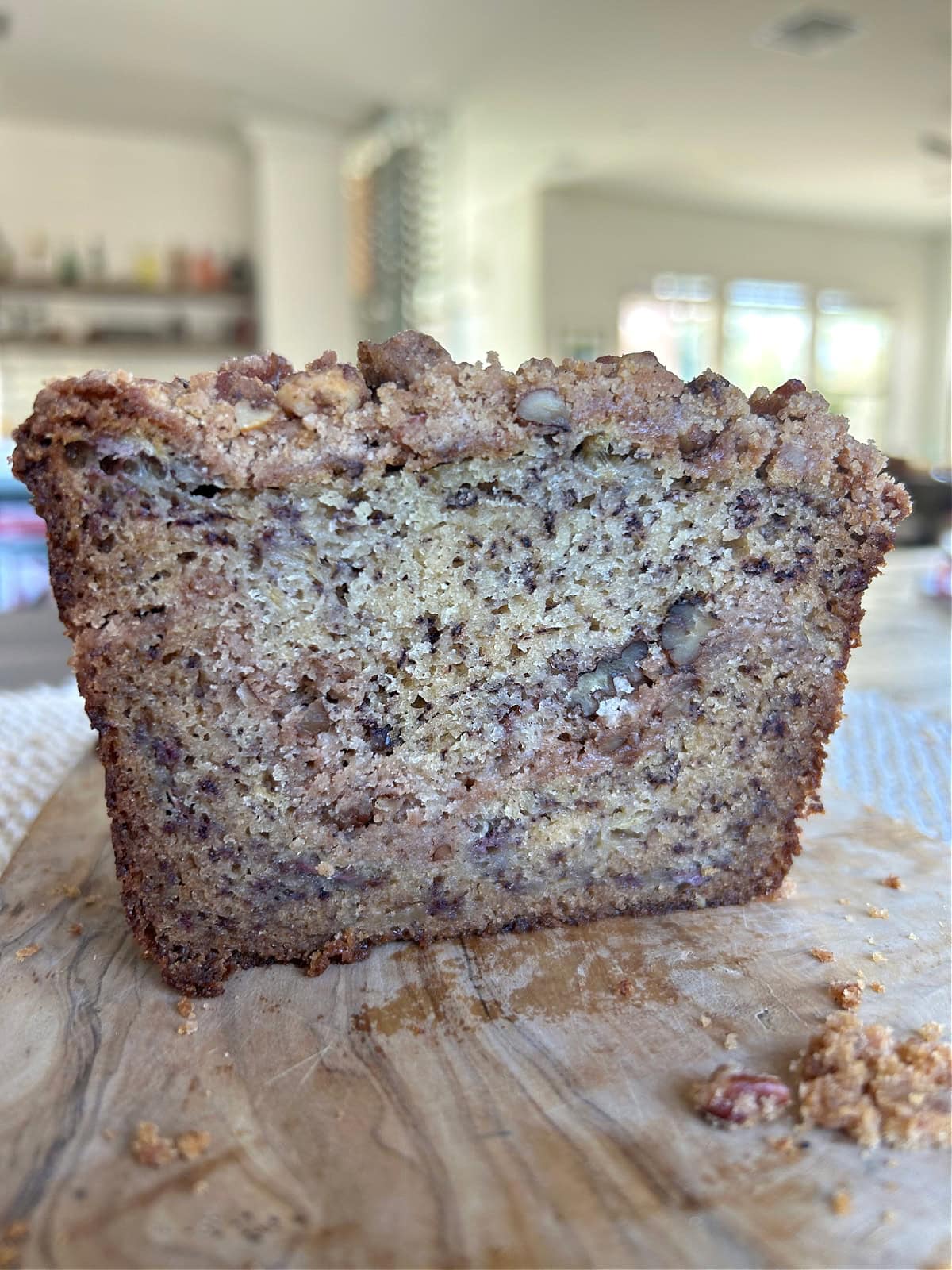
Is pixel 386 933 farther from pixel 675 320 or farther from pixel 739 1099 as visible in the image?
pixel 675 320

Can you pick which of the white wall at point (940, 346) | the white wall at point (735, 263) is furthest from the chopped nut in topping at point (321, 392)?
the white wall at point (940, 346)

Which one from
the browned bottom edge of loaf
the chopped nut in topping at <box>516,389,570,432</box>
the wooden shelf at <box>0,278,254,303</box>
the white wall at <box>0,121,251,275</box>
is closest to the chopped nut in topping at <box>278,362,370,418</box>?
the chopped nut in topping at <box>516,389,570,432</box>

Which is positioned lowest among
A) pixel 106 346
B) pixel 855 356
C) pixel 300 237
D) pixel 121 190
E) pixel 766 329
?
pixel 106 346

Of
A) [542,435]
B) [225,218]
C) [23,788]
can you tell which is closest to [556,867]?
[542,435]

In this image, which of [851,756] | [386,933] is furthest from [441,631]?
[851,756]

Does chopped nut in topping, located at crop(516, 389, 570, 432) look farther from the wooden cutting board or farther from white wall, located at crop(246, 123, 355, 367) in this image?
white wall, located at crop(246, 123, 355, 367)

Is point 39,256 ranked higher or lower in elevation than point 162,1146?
higher

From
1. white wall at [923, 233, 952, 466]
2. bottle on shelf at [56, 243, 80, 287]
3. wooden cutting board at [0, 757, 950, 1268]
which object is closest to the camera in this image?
wooden cutting board at [0, 757, 950, 1268]

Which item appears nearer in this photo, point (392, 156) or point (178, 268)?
point (392, 156)
